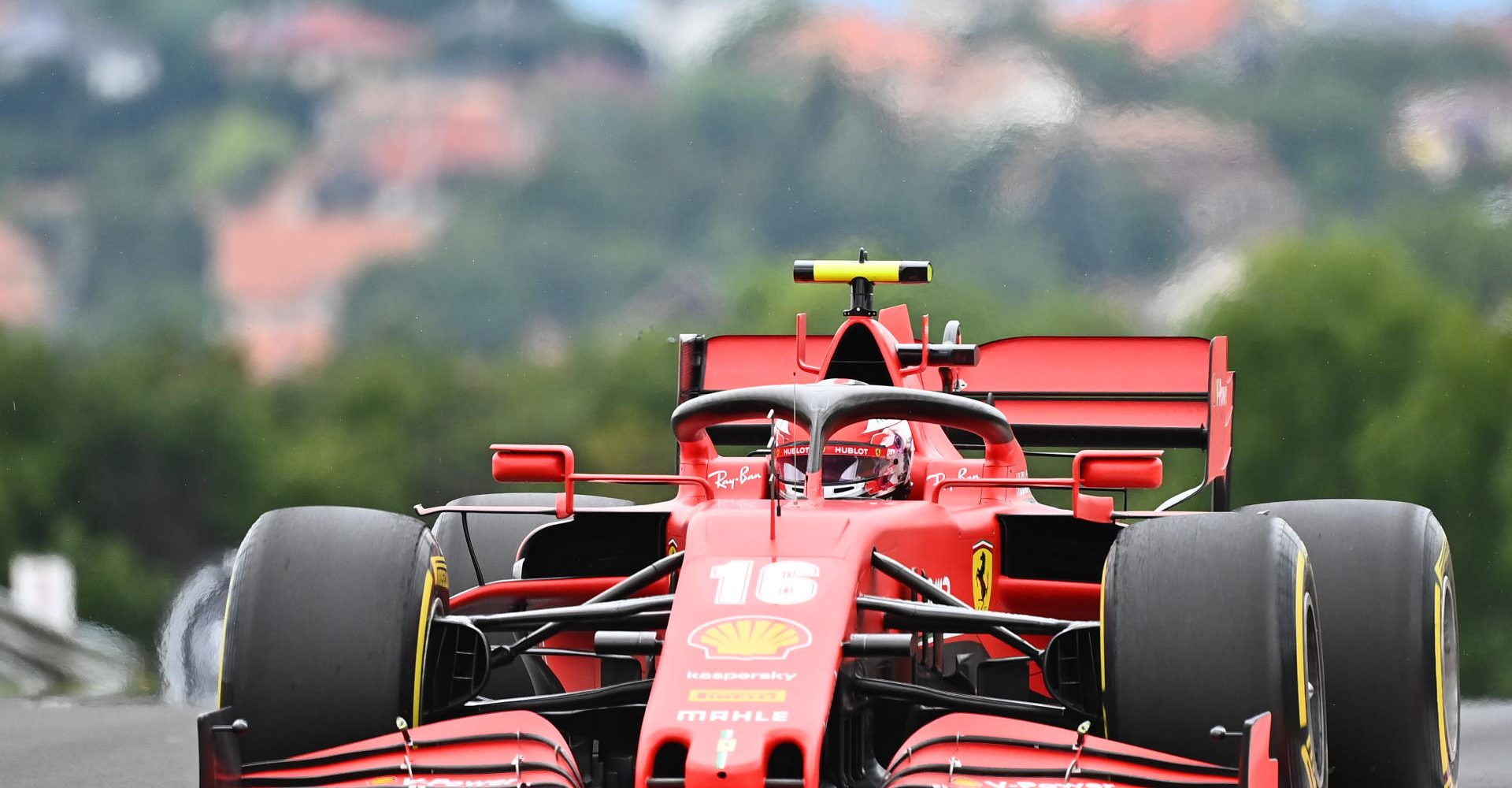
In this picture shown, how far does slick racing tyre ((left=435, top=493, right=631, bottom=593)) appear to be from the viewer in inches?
289

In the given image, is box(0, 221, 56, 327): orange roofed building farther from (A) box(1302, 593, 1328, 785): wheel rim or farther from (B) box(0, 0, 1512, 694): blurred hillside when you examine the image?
(A) box(1302, 593, 1328, 785): wheel rim

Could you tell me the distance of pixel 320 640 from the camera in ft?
16.0

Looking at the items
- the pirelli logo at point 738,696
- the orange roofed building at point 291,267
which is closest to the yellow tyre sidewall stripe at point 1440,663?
the pirelli logo at point 738,696

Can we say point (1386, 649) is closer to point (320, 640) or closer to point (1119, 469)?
point (1119, 469)

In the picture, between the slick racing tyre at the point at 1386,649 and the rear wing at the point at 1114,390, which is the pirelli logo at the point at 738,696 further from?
the rear wing at the point at 1114,390

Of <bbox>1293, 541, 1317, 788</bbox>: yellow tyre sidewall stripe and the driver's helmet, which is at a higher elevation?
the driver's helmet

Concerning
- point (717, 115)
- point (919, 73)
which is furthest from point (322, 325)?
point (919, 73)

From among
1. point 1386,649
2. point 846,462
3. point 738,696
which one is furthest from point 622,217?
point 738,696

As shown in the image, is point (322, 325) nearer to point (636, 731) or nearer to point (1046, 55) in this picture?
point (1046, 55)

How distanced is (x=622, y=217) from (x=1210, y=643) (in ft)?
26.7

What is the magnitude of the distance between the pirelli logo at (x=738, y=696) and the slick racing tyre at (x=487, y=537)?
9.38 ft

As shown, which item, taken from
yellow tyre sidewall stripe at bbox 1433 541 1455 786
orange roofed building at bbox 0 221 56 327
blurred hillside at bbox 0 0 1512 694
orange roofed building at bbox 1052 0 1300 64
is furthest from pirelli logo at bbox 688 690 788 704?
orange roofed building at bbox 0 221 56 327

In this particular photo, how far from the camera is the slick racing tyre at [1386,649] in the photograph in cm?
572

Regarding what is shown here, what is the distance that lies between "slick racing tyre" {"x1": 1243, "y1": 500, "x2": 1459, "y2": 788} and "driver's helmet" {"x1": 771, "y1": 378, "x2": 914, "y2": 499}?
105cm
